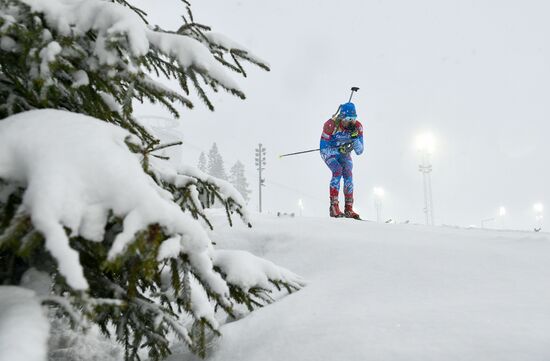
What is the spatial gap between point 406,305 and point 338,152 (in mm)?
5947

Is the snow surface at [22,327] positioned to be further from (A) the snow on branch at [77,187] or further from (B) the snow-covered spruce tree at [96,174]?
(A) the snow on branch at [77,187]

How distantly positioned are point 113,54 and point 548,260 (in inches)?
135

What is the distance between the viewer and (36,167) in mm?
1350

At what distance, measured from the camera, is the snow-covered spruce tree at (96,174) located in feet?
4.21

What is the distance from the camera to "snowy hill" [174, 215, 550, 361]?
5.92 ft

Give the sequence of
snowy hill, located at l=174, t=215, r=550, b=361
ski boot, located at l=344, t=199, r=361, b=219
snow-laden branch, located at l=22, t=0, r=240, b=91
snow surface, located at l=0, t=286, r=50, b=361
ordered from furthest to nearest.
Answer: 1. ski boot, located at l=344, t=199, r=361, b=219
2. snowy hill, located at l=174, t=215, r=550, b=361
3. snow-laden branch, located at l=22, t=0, r=240, b=91
4. snow surface, located at l=0, t=286, r=50, b=361

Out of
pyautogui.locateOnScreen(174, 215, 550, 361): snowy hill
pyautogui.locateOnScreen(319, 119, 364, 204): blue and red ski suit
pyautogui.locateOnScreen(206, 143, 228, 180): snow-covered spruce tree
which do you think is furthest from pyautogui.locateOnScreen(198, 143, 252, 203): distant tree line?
pyautogui.locateOnScreen(174, 215, 550, 361): snowy hill

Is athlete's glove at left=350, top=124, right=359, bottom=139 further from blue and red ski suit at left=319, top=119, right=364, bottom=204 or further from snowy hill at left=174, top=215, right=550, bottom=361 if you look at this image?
snowy hill at left=174, top=215, right=550, bottom=361

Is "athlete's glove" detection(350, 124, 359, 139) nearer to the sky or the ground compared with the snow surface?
nearer to the sky

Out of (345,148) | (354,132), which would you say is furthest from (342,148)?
(354,132)

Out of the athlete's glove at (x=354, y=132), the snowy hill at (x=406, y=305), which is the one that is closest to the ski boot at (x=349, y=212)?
the athlete's glove at (x=354, y=132)

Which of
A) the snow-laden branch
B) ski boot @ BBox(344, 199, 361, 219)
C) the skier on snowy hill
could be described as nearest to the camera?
the snow-laden branch

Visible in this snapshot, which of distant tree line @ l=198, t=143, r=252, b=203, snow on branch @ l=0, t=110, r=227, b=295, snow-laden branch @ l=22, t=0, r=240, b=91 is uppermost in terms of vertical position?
distant tree line @ l=198, t=143, r=252, b=203

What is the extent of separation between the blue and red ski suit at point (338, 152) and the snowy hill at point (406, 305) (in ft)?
13.6
